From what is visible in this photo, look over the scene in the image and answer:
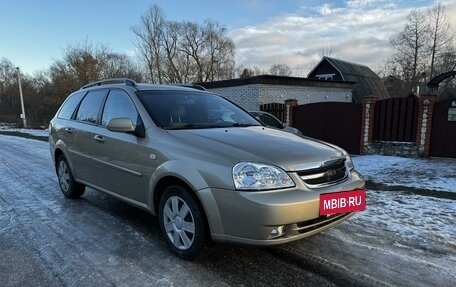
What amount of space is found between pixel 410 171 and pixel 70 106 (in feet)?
24.3

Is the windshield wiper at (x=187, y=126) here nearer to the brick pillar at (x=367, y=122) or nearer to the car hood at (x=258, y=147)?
the car hood at (x=258, y=147)

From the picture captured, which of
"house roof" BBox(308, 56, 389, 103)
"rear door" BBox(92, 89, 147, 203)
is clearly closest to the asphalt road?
"rear door" BBox(92, 89, 147, 203)

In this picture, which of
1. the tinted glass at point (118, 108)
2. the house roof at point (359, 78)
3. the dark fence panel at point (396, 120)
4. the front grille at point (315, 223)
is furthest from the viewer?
the house roof at point (359, 78)

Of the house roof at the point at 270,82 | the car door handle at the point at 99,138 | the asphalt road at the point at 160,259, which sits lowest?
the asphalt road at the point at 160,259

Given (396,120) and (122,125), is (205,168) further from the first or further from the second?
(396,120)

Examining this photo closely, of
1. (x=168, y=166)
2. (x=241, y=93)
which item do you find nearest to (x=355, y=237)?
(x=168, y=166)

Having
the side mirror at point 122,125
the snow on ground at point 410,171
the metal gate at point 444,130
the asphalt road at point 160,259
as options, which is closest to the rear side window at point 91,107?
the side mirror at point 122,125

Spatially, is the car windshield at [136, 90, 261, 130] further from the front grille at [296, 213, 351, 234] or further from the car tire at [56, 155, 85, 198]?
the car tire at [56, 155, 85, 198]

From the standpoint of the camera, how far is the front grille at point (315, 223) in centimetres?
303

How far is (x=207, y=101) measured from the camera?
4.60 m

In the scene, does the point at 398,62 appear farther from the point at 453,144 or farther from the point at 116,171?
the point at 116,171

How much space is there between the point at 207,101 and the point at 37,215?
9.00 ft

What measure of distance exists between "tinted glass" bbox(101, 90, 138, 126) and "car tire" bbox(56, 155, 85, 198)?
1.48 metres

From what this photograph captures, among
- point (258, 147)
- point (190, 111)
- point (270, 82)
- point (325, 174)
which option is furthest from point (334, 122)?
point (258, 147)
